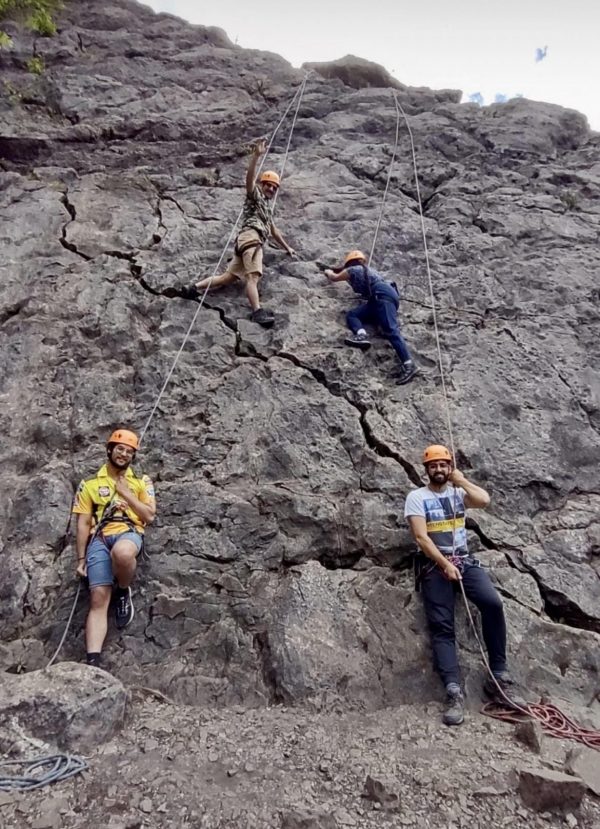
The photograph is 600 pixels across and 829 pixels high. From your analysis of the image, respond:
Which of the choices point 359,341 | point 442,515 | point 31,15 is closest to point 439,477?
point 442,515

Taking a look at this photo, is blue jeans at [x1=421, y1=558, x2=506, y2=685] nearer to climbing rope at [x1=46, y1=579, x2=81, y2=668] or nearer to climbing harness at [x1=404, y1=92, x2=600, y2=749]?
climbing harness at [x1=404, y1=92, x2=600, y2=749]

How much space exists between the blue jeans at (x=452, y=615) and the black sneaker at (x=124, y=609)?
6.88 ft

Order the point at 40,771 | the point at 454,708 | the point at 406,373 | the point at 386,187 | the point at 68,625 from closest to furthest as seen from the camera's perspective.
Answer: the point at 40,771 < the point at 454,708 < the point at 68,625 < the point at 406,373 < the point at 386,187

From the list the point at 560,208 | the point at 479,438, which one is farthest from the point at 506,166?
the point at 479,438

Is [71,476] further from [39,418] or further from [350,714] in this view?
[350,714]

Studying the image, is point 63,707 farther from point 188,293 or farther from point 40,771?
point 188,293

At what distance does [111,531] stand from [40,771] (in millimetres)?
1512

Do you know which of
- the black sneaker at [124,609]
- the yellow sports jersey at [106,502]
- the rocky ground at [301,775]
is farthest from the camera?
the yellow sports jersey at [106,502]

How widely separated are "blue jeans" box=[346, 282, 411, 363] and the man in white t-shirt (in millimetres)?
1684

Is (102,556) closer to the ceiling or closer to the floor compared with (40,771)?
closer to the ceiling

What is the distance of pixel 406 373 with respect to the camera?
18.4ft

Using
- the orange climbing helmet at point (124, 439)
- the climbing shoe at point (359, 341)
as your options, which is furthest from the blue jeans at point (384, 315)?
the orange climbing helmet at point (124, 439)

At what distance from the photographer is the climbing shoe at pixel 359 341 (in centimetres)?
584

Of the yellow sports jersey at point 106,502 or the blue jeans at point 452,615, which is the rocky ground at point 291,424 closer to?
the blue jeans at point 452,615
